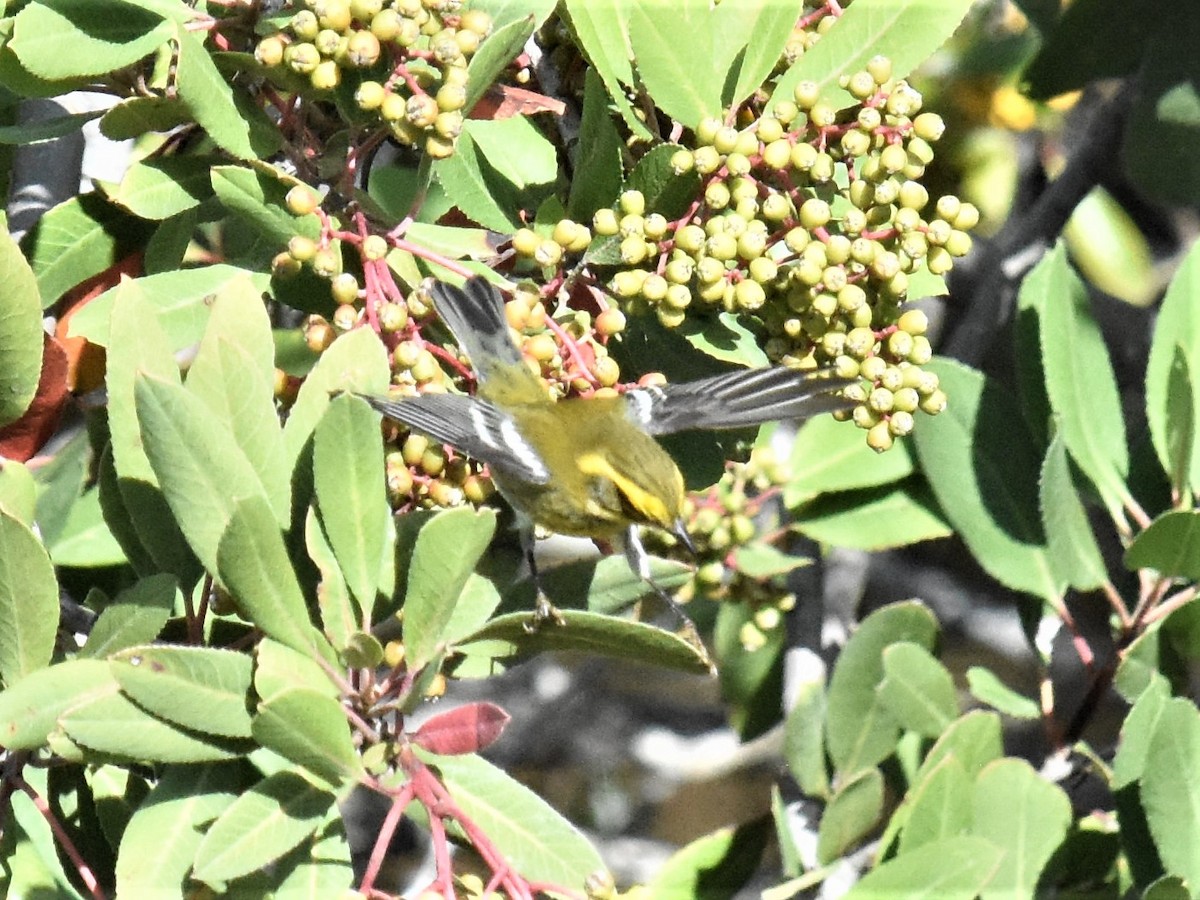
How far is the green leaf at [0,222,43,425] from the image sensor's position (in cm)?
146

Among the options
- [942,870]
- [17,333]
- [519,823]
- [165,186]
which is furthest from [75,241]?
[942,870]

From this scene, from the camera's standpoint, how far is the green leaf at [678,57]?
1565 mm

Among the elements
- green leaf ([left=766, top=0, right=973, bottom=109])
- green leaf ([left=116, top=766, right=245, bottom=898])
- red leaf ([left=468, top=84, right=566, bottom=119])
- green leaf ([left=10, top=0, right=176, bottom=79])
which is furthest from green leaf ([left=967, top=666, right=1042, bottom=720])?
green leaf ([left=10, top=0, right=176, bottom=79])

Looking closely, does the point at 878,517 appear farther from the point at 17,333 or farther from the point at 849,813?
the point at 17,333

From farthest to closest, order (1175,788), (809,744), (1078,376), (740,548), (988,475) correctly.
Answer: (740,548), (809,744), (988,475), (1078,376), (1175,788)

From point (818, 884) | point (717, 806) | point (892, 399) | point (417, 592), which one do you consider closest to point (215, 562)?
point (417, 592)

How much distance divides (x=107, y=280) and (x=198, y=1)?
15.0 inches

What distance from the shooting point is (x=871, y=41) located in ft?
5.35

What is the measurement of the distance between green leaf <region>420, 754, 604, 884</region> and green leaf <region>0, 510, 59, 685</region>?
1.30 ft

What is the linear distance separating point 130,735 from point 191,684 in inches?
2.9

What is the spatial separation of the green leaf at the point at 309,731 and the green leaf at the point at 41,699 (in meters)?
0.17

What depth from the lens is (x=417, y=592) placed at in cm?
141

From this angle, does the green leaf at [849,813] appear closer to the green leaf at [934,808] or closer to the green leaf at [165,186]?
the green leaf at [934,808]

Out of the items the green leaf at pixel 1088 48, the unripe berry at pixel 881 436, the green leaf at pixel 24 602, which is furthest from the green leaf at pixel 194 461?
the green leaf at pixel 1088 48
